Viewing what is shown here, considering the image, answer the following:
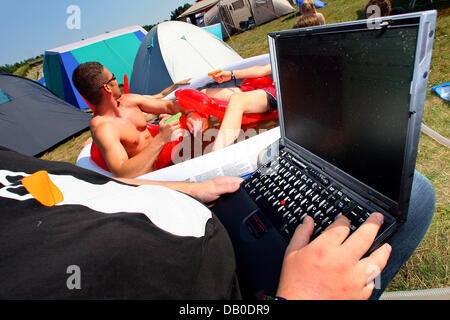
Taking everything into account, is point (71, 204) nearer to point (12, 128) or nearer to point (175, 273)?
point (175, 273)

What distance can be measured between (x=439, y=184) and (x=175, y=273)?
5.55ft

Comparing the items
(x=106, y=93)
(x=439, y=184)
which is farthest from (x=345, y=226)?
(x=106, y=93)

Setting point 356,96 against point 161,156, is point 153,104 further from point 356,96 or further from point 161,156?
point 356,96

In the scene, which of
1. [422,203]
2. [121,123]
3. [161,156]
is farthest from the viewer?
[121,123]

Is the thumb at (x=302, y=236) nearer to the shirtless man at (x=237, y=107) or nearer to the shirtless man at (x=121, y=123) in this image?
the shirtless man at (x=237, y=107)

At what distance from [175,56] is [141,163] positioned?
9.83 feet

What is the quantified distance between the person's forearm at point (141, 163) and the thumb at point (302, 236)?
1.25m

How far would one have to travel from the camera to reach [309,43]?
2.04 ft

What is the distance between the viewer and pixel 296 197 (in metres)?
0.66

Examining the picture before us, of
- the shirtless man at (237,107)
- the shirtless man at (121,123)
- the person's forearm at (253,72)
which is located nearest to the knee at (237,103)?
the shirtless man at (237,107)

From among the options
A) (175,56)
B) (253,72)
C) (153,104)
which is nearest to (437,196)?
(253,72)

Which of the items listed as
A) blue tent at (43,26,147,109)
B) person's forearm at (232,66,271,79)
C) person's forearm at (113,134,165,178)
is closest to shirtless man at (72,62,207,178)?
person's forearm at (113,134,165,178)

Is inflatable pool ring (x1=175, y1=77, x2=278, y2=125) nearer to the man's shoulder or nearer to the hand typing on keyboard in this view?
the man's shoulder
